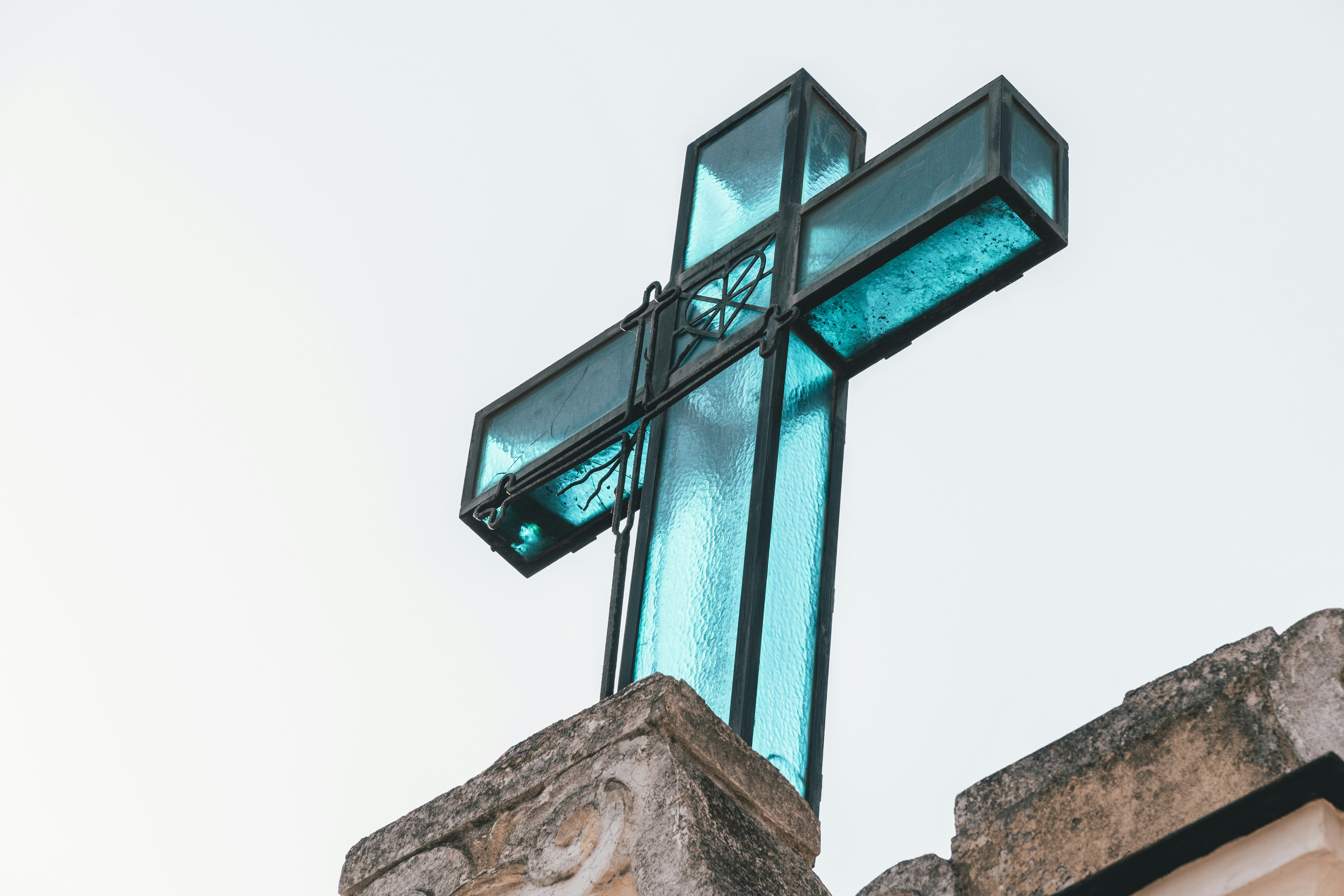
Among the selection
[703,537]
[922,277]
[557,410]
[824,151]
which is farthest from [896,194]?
[557,410]

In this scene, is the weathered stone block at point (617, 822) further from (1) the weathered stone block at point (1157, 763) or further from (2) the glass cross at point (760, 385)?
(2) the glass cross at point (760, 385)

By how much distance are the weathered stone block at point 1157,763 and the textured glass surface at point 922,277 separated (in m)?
1.73

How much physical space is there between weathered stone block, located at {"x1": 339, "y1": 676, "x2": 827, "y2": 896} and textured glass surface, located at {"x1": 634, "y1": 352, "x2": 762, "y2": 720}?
645mm

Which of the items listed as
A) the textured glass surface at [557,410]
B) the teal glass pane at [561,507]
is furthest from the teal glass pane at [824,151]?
the teal glass pane at [561,507]

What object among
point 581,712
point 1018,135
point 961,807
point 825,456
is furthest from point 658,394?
point 961,807

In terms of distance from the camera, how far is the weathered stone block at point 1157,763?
251 centimetres

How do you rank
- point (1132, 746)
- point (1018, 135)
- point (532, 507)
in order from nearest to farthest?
point (1132, 746) → point (1018, 135) → point (532, 507)

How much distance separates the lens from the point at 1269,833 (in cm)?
233

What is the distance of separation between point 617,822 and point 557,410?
222cm

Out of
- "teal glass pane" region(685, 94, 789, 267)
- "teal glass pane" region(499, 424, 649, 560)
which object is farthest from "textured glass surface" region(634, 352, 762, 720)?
"teal glass pane" region(685, 94, 789, 267)

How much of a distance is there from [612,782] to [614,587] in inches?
49.1

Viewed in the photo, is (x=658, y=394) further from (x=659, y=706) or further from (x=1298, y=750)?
(x=1298, y=750)

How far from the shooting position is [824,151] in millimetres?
4980

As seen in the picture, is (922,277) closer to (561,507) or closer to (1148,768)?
(561,507)
